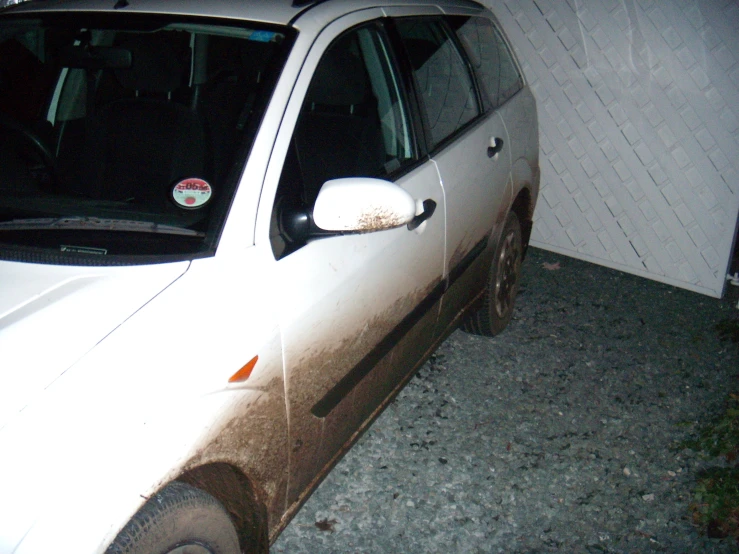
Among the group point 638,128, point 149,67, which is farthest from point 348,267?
point 638,128

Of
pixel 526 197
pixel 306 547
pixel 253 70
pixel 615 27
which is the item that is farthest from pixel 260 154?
pixel 615 27

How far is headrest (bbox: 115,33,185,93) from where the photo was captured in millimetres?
2621

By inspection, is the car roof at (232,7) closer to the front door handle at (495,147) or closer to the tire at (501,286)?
the front door handle at (495,147)

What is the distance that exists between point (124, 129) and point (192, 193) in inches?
25.3

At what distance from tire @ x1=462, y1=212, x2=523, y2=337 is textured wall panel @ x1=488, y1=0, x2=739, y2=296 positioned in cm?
130

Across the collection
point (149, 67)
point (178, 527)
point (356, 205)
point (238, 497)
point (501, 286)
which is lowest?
point (501, 286)

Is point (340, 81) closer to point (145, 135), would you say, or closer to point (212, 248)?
point (145, 135)

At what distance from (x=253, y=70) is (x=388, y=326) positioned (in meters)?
1.01

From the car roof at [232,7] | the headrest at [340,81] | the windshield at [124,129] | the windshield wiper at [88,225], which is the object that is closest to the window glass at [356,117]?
the headrest at [340,81]

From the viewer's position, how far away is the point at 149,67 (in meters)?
2.64

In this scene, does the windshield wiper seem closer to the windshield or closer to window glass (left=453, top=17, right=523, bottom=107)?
the windshield

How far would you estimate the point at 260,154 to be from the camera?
2.01 meters

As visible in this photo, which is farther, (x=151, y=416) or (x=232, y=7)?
(x=232, y=7)

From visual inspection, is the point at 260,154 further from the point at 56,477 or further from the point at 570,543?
the point at 570,543
